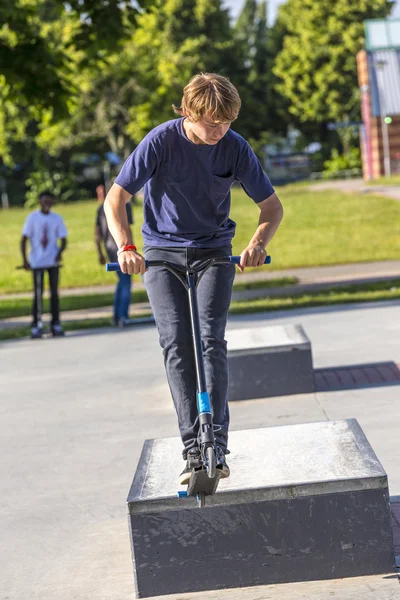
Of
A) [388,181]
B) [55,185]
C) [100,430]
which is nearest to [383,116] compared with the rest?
→ [388,181]

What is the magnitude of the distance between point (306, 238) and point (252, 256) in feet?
76.8

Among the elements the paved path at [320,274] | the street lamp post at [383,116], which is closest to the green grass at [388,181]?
the street lamp post at [383,116]

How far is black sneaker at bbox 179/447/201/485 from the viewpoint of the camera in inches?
183

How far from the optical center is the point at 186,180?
16.0 ft

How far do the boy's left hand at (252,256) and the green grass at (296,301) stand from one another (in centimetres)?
1029

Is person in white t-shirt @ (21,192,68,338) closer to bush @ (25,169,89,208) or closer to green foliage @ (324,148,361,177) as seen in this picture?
green foliage @ (324,148,361,177)

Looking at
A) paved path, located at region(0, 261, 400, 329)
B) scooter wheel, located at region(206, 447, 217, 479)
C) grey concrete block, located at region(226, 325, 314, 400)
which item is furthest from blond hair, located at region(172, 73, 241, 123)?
paved path, located at region(0, 261, 400, 329)

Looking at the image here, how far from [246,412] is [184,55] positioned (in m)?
64.0

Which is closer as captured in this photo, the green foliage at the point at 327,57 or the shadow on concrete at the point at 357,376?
the shadow on concrete at the point at 357,376

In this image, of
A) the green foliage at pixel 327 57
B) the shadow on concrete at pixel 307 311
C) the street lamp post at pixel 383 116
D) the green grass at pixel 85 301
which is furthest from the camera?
the green foliage at pixel 327 57

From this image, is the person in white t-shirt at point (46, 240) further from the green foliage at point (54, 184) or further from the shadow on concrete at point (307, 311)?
the green foliage at point (54, 184)

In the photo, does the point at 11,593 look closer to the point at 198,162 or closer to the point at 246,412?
the point at 198,162

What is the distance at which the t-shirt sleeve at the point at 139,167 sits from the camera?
4.84m

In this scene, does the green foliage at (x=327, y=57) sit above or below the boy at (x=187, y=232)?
above
